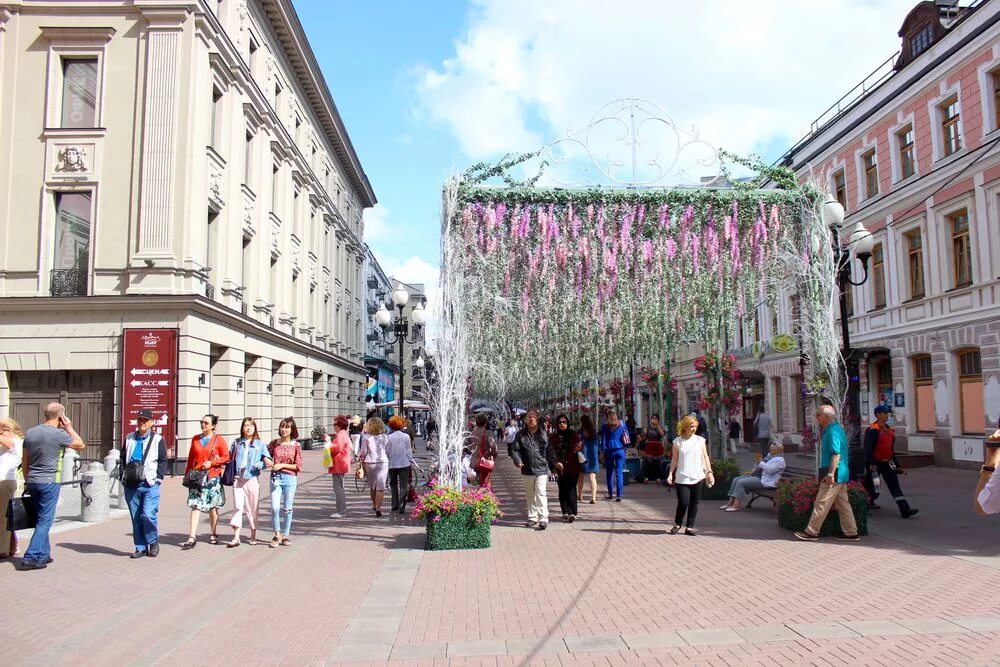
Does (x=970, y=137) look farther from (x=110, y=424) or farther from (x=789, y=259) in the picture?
(x=110, y=424)

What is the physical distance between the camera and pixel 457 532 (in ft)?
30.7

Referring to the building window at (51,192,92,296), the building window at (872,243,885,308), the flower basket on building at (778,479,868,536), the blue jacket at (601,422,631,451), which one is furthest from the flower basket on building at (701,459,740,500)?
the building window at (51,192,92,296)

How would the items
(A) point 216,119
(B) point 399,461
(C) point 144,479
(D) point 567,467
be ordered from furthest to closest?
(A) point 216,119
(B) point 399,461
(D) point 567,467
(C) point 144,479

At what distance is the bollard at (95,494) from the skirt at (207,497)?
346 cm

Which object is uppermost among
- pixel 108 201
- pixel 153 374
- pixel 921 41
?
pixel 921 41

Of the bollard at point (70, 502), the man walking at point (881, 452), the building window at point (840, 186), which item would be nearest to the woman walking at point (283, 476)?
the bollard at point (70, 502)

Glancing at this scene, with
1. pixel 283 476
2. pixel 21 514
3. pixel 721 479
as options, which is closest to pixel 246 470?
pixel 283 476

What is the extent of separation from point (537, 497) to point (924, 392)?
1638 centimetres

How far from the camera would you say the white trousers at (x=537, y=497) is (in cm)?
1089

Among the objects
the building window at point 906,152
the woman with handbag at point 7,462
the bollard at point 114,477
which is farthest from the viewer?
the building window at point 906,152

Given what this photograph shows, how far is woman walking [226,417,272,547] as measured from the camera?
33.1ft

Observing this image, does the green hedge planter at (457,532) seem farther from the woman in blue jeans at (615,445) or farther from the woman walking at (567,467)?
the woman in blue jeans at (615,445)

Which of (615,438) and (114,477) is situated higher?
(615,438)

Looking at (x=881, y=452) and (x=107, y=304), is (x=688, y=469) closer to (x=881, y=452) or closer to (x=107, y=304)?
(x=881, y=452)
